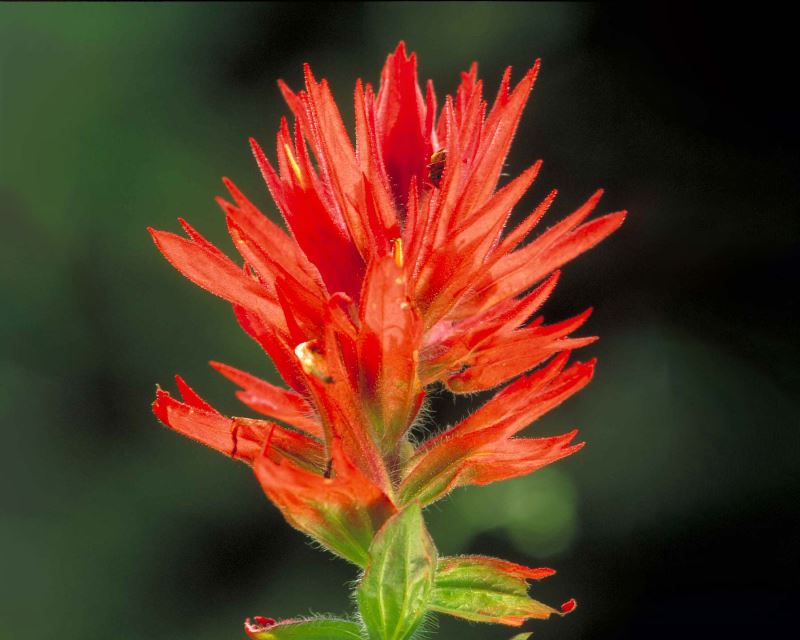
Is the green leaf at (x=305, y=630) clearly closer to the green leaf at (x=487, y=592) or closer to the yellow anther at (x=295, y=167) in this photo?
the green leaf at (x=487, y=592)

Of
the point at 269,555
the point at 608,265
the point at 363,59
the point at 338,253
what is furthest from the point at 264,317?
the point at 363,59

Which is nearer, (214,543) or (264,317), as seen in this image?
(264,317)

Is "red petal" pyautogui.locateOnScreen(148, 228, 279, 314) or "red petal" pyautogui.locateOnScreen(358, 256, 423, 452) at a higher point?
"red petal" pyautogui.locateOnScreen(148, 228, 279, 314)

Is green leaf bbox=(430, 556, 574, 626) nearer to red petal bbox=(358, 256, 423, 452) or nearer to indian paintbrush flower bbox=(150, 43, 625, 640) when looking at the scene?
indian paintbrush flower bbox=(150, 43, 625, 640)

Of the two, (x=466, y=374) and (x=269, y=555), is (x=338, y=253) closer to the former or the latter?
(x=466, y=374)

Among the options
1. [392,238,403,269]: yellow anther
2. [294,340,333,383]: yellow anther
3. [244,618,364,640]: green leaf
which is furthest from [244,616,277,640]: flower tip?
[392,238,403,269]: yellow anther

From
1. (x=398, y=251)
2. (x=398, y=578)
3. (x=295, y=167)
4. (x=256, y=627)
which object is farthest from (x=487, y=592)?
(x=295, y=167)
